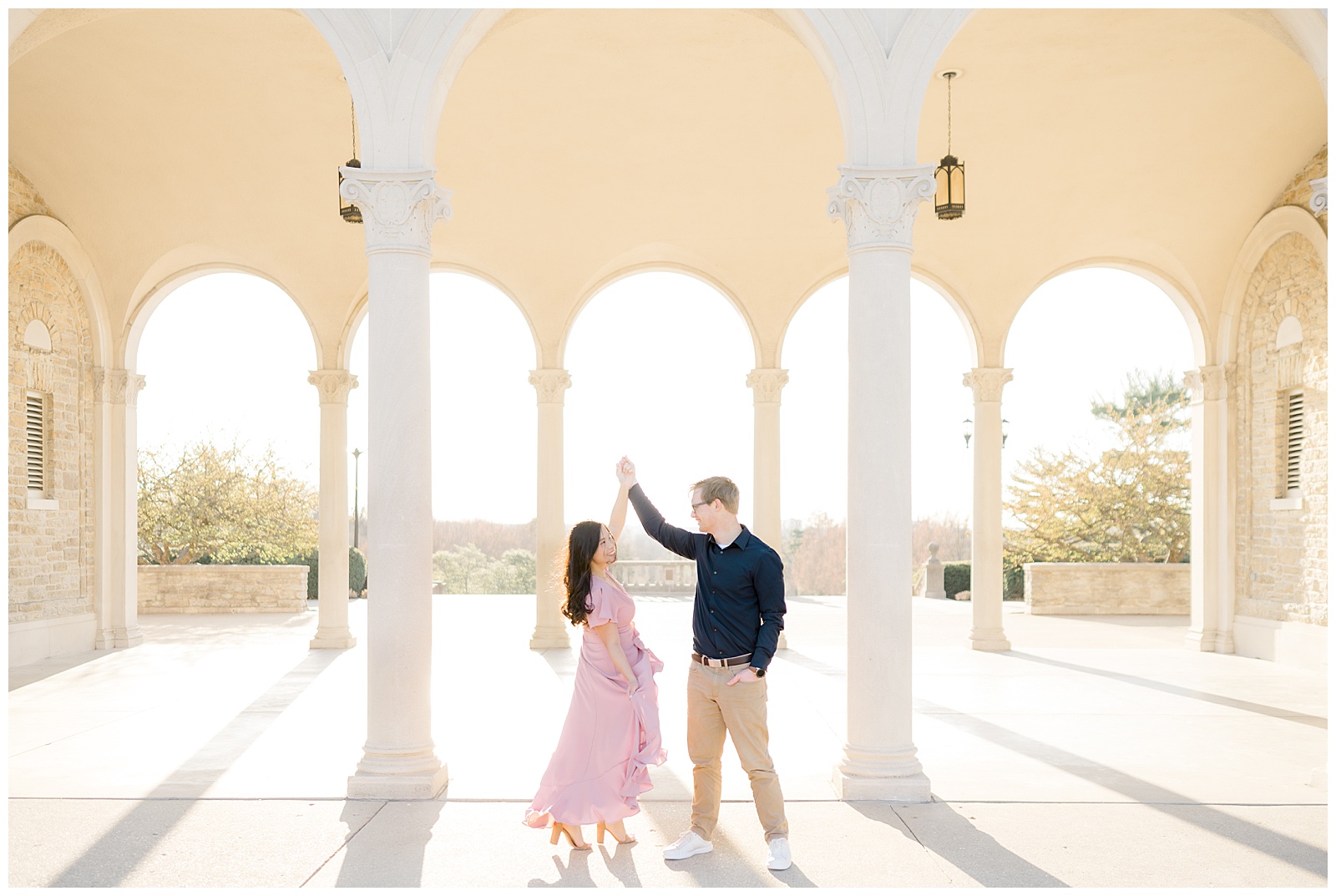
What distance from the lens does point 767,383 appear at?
1381cm

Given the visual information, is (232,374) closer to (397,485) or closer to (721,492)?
(397,485)

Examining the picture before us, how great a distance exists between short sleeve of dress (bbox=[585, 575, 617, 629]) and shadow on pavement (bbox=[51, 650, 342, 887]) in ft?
8.25

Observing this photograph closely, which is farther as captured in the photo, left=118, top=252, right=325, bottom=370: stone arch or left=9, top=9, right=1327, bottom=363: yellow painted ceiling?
left=118, top=252, right=325, bottom=370: stone arch

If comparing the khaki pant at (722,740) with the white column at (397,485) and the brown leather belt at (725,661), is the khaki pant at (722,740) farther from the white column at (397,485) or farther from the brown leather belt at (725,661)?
the white column at (397,485)

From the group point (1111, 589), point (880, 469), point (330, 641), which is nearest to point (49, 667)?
point (330, 641)

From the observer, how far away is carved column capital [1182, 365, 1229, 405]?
1330 centimetres

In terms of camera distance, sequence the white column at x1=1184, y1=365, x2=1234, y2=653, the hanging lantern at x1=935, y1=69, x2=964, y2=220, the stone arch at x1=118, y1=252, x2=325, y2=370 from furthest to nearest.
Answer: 1. the stone arch at x1=118, y1=252, x2=325, y2=370
2. the white column at x1=1184, y1=365, x2=1234, y2=653
3. the hanging lantern at x1=935, y1=69, x2=964, y2=220

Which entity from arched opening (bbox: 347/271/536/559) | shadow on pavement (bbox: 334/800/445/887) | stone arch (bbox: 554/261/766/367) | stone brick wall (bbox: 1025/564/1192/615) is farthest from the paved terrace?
arched opening (bbox: 347/271/536/559)

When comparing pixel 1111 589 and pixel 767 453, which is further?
pixel 1111 589

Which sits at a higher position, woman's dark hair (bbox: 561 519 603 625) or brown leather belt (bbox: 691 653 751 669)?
woman's dark hair (bbox: 561 519 603 625)

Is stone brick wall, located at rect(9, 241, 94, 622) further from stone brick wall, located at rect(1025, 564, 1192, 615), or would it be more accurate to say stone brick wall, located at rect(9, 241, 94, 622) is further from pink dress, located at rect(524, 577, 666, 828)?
stone brick wall, located at rect(1025, 564, 1192, 615)

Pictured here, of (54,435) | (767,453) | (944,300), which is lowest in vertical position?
(767,453)

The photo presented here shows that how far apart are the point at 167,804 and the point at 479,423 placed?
112 ft

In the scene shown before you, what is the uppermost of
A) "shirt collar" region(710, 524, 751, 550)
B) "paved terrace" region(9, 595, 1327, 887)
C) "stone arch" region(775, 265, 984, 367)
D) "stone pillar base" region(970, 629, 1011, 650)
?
"stone arch" region(775, 265, 984, 367)
